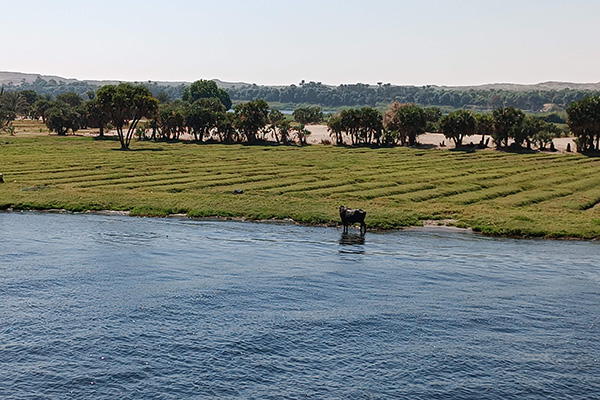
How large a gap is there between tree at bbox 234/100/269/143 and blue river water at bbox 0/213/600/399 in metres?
106

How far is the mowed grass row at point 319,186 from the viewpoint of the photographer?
6084 cm

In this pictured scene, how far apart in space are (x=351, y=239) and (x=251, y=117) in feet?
348

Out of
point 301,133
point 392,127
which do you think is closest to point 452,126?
point 392,127

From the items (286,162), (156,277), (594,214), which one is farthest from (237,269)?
(286,162)

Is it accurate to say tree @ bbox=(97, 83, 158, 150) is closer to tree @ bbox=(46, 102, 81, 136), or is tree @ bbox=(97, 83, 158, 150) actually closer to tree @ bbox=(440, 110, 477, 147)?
tree @ bbox=(46, 102, 81, 136)

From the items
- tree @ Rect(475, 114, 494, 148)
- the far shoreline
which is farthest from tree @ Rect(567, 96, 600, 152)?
the far shoreline

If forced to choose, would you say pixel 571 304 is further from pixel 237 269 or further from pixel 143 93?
pixel 143 93

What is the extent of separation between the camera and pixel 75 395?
22.2 metres

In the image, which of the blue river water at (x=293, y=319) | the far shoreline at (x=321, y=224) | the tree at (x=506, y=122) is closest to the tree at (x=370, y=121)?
the tree at (x=506, y=122)

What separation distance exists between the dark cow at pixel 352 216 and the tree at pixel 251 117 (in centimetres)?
10322

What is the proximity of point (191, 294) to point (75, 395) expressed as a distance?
12391 mm

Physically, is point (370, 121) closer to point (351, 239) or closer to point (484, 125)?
point (484, 125)

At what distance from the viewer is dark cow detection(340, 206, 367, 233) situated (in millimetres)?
53188

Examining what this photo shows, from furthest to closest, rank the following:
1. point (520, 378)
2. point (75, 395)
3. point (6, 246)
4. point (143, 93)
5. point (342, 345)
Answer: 1. point (143, 93)
2. point (6, 246)
3. point (342, 345)
4. point (520, 378)
5. point (75, 395)
